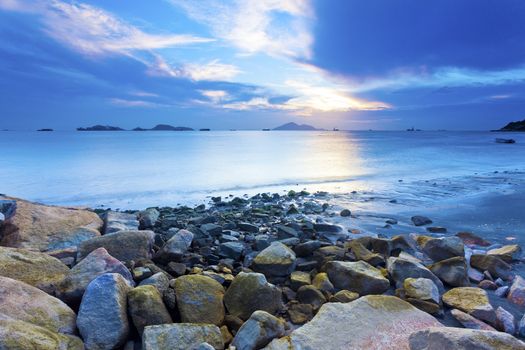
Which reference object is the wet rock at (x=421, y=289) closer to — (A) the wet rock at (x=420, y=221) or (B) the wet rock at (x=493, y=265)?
(B) the wet rock at (x=493, y=265)

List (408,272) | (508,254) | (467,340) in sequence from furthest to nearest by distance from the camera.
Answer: (508,254), (408,272), (467,340)

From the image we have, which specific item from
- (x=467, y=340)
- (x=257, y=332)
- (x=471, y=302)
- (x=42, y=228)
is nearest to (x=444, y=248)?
(x=471, y=302)

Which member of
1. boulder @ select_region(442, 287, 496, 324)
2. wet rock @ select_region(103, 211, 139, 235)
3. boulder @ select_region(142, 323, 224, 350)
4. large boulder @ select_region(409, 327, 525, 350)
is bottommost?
boulder @ select_region(442, 287, 496, 324)

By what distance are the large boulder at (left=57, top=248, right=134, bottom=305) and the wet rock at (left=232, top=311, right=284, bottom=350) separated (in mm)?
1402

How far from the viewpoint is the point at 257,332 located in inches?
128

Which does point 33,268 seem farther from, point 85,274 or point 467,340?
point 467,340

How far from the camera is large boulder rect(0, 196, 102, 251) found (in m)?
5.29

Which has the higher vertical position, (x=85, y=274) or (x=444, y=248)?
(x=85, y=274)

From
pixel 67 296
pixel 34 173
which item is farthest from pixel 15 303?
A: pixel 34 173

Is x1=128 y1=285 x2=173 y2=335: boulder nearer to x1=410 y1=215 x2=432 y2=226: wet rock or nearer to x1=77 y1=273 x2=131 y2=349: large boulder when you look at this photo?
x1=77 y1=273 x2=131 y2=349: large boulder

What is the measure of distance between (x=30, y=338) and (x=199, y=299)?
4.99 ft

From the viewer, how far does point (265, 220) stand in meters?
9.18

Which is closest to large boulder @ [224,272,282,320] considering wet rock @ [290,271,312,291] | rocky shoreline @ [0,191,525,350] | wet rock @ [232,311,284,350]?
rocky shoreline @ [0,191,525,350]

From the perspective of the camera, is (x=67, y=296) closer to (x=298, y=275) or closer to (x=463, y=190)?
(x=298, y=275)
